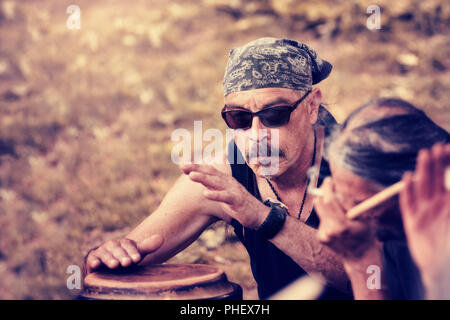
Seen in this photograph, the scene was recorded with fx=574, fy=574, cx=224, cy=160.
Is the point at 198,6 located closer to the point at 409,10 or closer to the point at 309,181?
the point at 409,10

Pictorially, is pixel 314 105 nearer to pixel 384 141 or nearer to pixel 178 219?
pixel 178 219

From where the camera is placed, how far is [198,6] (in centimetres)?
1271

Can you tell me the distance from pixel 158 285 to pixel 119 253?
38cm

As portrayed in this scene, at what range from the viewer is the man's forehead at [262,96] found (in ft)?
10.6

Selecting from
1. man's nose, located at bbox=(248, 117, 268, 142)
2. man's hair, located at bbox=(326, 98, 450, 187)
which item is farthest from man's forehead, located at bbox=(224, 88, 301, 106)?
man's hair, located at bbox=(326, 98, 450, 187)

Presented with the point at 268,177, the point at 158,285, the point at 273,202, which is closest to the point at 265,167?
the point at 268,177

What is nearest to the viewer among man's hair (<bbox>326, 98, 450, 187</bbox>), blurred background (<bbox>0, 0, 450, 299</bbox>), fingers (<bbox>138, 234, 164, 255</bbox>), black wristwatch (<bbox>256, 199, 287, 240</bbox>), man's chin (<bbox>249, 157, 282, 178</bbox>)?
man's hair (<bbox>326, 98, 450, 187</bbox>)

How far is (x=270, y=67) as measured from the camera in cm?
325

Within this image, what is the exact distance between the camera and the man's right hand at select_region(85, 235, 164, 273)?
293cm

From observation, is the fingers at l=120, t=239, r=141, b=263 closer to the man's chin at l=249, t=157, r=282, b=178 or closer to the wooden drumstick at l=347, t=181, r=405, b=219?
the man's chin at l=249, t=157, r=282, b=178

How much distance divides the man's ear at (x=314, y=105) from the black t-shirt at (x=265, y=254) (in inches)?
11.2

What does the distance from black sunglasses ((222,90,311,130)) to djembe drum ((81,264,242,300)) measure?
2.80 feet

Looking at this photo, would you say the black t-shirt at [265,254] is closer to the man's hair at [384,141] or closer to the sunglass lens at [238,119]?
the sunglass lens at [238,119]

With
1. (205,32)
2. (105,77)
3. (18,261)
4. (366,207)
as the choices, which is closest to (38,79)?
(105,77)
